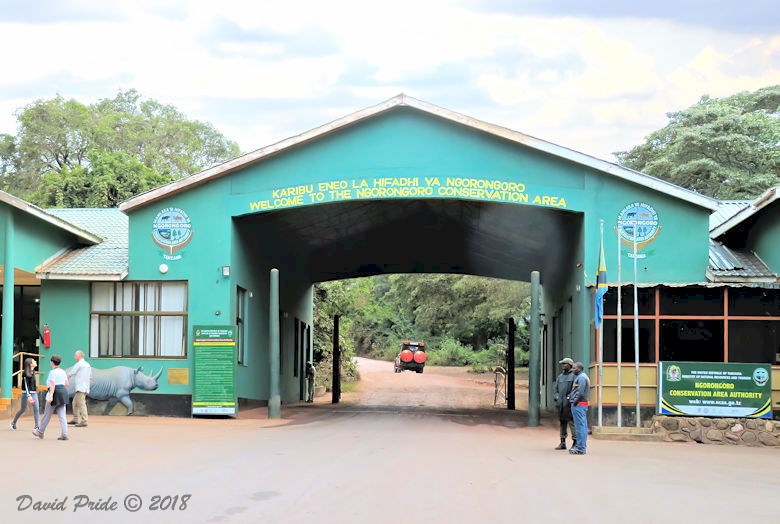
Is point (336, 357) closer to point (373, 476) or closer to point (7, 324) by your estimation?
point (7, 324)

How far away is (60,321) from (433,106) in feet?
35.4

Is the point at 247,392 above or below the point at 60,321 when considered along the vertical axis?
below

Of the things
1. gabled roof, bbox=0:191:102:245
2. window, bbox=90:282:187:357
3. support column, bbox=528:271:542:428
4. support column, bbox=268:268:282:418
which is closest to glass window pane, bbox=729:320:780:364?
support column, bbox=528:271:542:428

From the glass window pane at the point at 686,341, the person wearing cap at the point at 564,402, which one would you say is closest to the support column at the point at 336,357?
the glass window pane at the point at 686,341

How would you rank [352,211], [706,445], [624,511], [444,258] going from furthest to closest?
[444,258]
[352,211]
[706,445]
[624,511]

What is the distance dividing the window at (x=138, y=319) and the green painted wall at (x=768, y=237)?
14.0m

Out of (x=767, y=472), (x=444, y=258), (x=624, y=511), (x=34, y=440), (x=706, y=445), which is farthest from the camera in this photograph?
(x=444, y=258)

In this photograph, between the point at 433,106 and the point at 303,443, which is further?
the point at 433,106

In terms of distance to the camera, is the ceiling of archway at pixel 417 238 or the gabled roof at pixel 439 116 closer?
the gabled roof at pixel 439 116

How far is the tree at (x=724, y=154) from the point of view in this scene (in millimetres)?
38469

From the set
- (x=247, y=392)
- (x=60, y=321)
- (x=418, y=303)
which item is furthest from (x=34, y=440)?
(x=418, y=303)

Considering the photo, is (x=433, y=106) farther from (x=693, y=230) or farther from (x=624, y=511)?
(x=624, y=511)

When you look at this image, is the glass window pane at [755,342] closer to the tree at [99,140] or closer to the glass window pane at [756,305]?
the glass window pane at [756,305]

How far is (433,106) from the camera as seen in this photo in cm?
2138
